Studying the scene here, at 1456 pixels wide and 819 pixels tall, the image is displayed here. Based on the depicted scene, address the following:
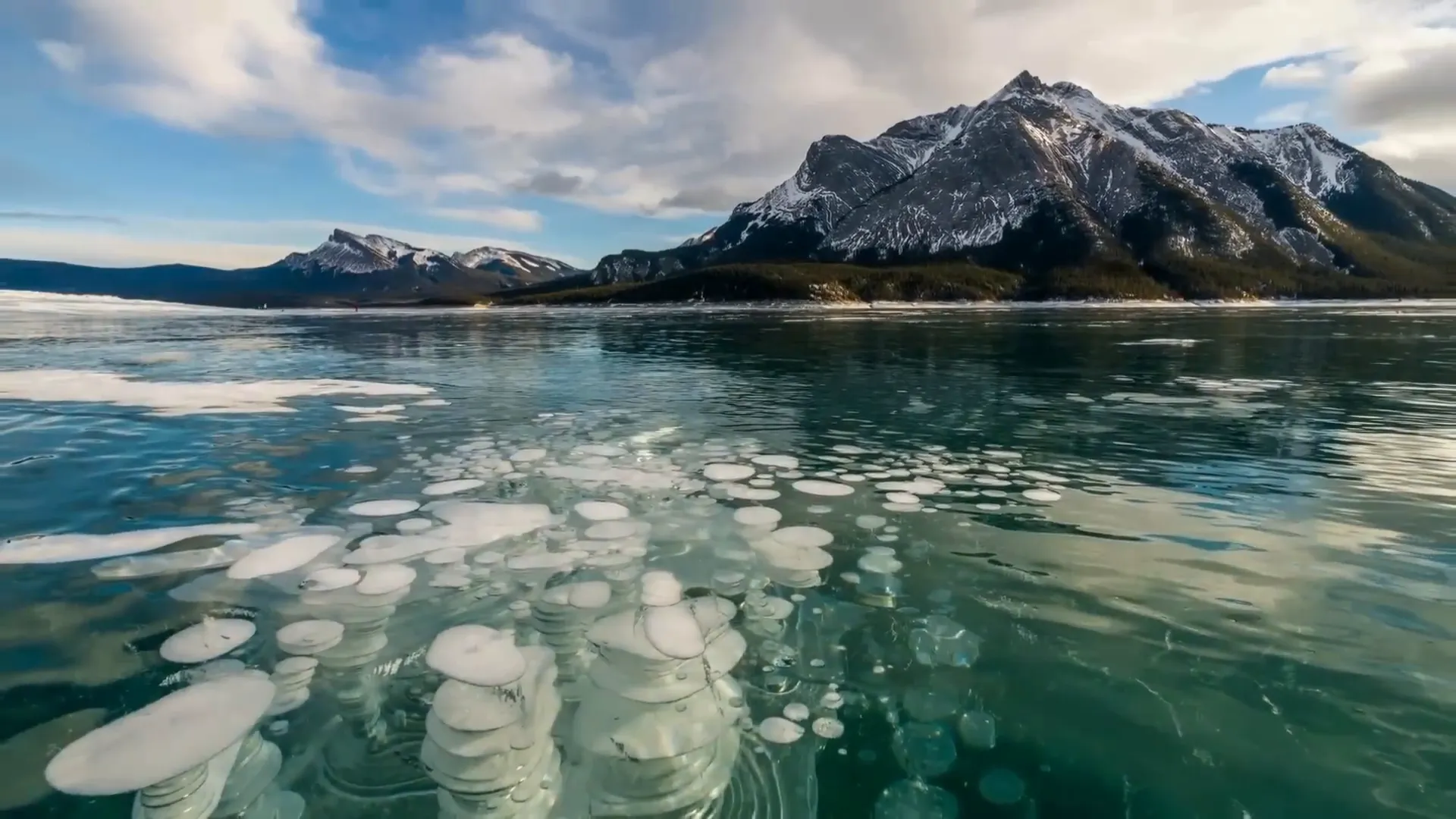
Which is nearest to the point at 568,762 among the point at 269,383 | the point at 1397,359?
the point at 269,383

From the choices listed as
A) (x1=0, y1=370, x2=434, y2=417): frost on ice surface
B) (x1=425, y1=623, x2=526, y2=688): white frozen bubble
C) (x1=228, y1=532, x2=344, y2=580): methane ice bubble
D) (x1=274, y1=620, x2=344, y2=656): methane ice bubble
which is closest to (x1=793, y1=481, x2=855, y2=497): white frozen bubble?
(x1=425, y1=623, x2=526, y2=688): white frozen bubble

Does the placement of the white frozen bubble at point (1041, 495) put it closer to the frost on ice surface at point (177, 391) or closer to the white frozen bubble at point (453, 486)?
the white frozen bubble at point (453, 486)

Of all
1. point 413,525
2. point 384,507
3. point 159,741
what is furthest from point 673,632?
point 384,507

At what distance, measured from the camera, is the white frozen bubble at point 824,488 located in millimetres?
14117

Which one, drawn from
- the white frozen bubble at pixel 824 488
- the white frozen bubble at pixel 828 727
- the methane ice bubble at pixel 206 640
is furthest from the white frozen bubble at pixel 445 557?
the white frozen bubble at pixel 824 488

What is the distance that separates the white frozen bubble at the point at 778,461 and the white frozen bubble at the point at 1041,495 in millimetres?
5029

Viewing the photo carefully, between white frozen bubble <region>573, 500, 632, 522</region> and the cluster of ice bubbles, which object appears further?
white frozen bubble <region>573, 500, 632, 522</region>

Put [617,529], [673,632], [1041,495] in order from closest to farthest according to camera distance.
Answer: [673,632] < [617,529] < [1041,495]

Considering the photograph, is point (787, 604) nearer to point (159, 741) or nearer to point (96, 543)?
point (159, 741)

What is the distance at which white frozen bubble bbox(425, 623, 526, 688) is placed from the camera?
6.94m

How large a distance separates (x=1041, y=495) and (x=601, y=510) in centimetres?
884

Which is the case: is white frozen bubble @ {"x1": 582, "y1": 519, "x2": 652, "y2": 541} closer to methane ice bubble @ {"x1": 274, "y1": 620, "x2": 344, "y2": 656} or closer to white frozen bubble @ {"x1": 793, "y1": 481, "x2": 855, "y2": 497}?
white frozen bubble @ {"x1": 793, "y1": 481, "x2": 855, "y2": 497}

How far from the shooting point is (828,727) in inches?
265

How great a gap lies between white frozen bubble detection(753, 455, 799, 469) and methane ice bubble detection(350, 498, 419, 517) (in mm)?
7694
